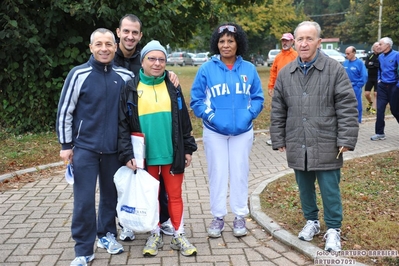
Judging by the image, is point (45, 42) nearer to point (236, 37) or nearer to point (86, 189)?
point (236, 37)

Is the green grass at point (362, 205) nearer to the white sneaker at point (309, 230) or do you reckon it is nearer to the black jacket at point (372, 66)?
the white sneaker at point (309, 230)

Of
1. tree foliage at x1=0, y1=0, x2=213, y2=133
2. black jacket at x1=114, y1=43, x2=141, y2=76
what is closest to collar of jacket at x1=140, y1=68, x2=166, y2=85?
black jacket at x1=114, y1=43, x2=141, y2=76

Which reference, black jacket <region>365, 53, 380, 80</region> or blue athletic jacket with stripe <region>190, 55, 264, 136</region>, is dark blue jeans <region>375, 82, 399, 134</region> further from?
blue athletic jacket with stripe <region>190, 55, 264, 136</region>

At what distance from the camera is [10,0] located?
9.30 meters

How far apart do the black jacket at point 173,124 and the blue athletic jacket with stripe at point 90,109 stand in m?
0.07

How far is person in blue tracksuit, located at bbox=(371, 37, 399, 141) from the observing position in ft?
30.1

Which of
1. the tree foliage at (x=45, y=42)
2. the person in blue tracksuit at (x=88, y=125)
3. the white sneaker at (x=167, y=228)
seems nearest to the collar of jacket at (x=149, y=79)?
the person in blue tracksuit at (x=88, y=125)

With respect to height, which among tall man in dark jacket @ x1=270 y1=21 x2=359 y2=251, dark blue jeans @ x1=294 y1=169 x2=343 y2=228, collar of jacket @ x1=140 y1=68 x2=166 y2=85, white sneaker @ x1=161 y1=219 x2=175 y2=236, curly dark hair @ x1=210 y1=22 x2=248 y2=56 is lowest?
white sneaker @ x1=161 y1=219 x2=175 y2=236

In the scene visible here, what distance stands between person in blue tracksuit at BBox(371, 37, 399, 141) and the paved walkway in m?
3.82

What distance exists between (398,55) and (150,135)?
23.7ft

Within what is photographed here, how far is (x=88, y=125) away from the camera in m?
3.94

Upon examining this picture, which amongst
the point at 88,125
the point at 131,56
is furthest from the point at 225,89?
the point at 88,125

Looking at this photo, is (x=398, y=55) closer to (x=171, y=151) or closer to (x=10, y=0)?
(x=171, y=151)

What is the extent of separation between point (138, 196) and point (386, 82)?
7.08 meters
